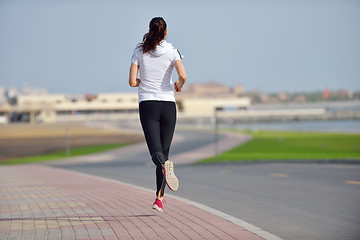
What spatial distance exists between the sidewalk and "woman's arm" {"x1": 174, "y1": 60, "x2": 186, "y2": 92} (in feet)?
4.91

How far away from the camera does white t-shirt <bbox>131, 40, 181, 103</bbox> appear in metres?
7.33

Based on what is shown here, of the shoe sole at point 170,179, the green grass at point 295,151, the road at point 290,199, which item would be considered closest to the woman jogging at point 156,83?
the shoe sole at point 170,179

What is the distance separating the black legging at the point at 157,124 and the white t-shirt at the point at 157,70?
0.31 feet

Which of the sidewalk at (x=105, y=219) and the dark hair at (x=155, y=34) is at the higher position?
the dark hair at (x=155, y=34)

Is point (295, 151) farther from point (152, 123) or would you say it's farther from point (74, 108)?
point (74, 108)

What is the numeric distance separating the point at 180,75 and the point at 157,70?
287 millimetres

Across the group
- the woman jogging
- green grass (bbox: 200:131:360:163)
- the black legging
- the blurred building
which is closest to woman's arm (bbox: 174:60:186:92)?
the woman jogging

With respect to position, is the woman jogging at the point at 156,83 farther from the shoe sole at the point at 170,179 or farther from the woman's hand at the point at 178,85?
the shoe sole at the point at 170,179

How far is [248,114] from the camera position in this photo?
619 ft

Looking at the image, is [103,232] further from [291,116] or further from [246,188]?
[291,116]

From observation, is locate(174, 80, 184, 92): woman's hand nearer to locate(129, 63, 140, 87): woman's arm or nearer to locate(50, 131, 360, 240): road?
locate(129, 63, 140, 87): woman's arm

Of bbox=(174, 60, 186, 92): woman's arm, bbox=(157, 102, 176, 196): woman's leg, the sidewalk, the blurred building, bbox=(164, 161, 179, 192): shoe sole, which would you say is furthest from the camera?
the blurred building

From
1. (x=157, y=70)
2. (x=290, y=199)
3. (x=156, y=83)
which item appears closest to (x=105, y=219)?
(x=156, y=83)

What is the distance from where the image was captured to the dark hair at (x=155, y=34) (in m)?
7.25
